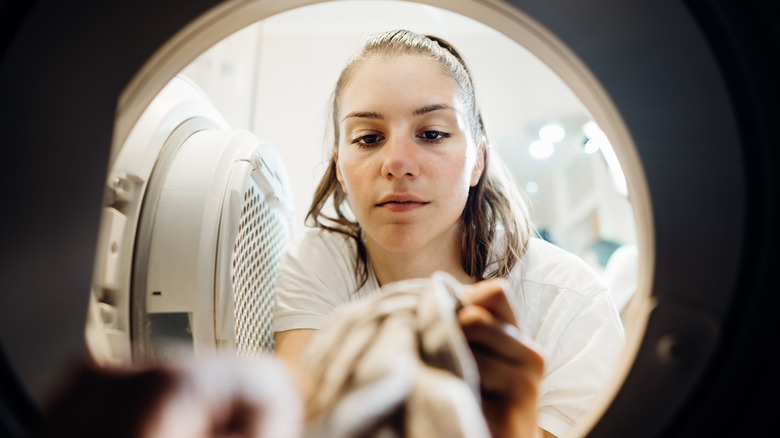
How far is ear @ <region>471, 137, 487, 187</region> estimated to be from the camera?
3.01 ft

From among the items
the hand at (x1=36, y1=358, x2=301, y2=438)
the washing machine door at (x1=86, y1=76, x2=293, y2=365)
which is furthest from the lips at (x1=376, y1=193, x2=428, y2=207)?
the hand at (x1=36, y1=358, x2=301, y2=438)

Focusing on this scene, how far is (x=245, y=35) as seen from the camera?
66.6 inches

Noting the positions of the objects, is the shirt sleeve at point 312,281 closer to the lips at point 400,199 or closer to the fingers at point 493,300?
the lips at point 400,199

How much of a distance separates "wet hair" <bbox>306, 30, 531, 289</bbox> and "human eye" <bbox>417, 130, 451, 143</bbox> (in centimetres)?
11

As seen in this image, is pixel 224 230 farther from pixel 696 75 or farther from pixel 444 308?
pixel 696 75

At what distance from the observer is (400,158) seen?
68 cm

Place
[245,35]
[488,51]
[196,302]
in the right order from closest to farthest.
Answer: [196,302], [245,35], [488,51]

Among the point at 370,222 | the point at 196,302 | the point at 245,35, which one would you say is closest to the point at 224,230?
the point at 196,302

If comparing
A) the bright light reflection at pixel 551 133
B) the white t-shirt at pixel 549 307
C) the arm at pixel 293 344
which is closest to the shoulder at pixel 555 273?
the white t-shirt at pixel 549 307

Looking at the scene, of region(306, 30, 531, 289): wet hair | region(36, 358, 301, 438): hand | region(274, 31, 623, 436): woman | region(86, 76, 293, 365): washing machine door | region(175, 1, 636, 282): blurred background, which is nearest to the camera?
region(36, 358, 301, 438): hand

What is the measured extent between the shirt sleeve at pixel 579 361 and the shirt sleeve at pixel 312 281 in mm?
364

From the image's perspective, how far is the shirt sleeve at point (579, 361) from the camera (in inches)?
26.4

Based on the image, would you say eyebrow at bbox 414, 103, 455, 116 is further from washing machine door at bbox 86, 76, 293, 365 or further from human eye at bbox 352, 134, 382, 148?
washing machine door at bbox 86, 76, 293, 365

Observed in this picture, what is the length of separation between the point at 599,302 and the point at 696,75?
474 mm
